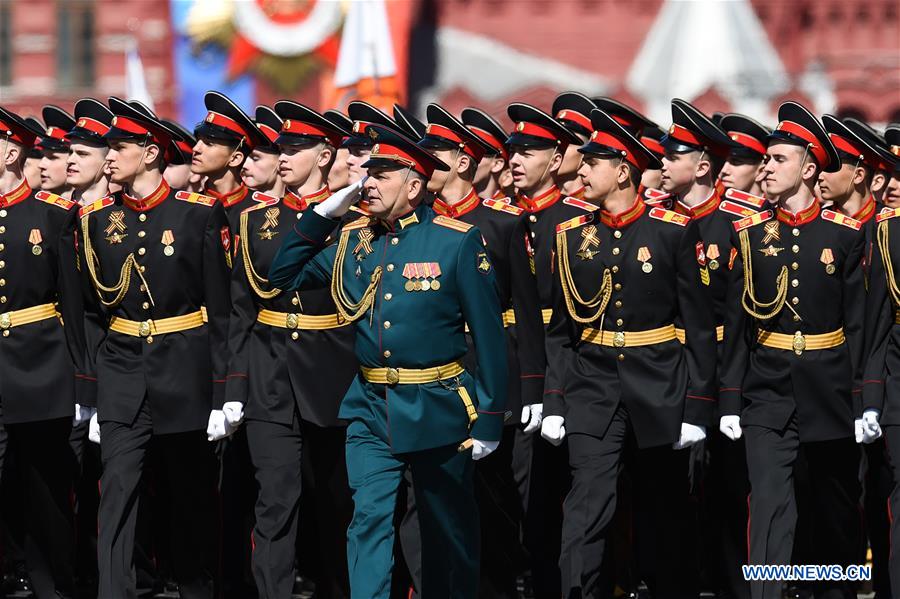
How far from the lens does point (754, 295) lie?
27.9ft

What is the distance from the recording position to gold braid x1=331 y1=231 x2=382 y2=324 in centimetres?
738

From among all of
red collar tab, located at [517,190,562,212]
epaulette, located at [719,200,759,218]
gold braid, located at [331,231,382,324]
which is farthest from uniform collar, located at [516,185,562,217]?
gold braid, located at [331,231,382,324]

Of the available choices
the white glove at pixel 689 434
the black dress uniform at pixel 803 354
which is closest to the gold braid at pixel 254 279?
the white glove at pixel 689 434

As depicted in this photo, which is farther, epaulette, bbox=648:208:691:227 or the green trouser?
epaulette, bbox=648:208:691:227

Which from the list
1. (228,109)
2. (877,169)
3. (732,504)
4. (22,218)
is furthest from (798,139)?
(22,218)

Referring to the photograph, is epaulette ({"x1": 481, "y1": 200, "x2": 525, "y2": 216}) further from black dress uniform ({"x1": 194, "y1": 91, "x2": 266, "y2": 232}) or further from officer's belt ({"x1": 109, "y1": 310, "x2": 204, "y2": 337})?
officer's belt ({"x1": 109, "y1": 310, "x2": 204, "y2": 337})

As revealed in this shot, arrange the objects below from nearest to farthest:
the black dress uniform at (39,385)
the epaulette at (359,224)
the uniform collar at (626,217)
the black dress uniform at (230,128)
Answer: the epaulette at (359,224) < the uniform collar at (626,217) < the black dress uniform at (39,385) < the black dress uniform at (230,128)

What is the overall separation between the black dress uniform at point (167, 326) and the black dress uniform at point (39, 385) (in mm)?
391

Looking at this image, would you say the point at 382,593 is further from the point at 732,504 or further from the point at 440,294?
the point at 732,504

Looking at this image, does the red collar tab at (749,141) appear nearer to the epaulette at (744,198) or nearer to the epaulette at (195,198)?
the epaulette at (744,198)

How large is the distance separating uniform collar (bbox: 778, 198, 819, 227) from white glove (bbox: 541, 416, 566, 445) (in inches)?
53.2

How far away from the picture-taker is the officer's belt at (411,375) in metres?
7.26

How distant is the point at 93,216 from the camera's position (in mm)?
8500

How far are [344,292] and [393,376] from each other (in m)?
0.43
